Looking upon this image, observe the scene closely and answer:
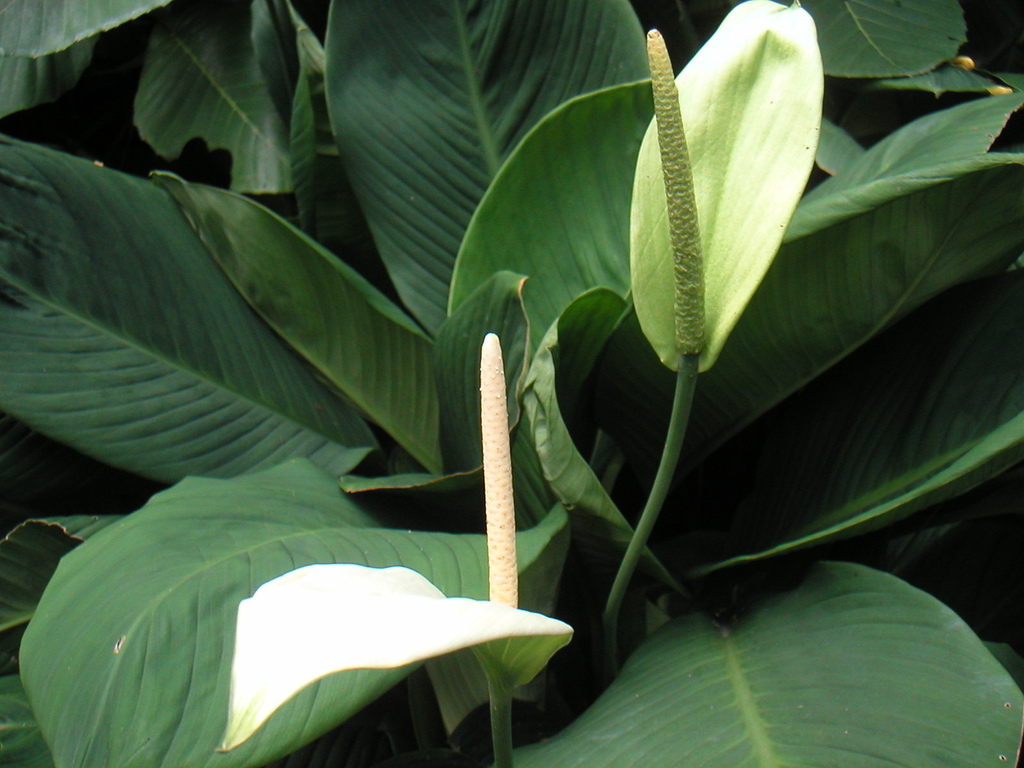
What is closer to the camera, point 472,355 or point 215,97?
point 472,355

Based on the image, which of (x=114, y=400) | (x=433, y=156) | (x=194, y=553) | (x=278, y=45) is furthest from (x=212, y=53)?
(x=194, y=553)

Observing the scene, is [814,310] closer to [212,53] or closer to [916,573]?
[916,573]

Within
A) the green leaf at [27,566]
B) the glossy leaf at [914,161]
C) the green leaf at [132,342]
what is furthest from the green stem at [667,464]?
the green leaf at [27,566]

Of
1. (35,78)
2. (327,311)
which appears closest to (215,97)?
(35,78)

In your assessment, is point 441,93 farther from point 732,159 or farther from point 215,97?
point 732,159

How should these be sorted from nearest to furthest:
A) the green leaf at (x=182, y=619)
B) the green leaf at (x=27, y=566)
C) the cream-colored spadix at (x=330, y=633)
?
the cream-colored spadix at (x=330, y=633) → the green leaf at (x=182, y=619) → the green leaf at (x=27, y=566)

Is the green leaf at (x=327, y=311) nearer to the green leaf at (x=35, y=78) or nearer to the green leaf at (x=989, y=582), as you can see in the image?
the green leaf at (x=35, y=78)
